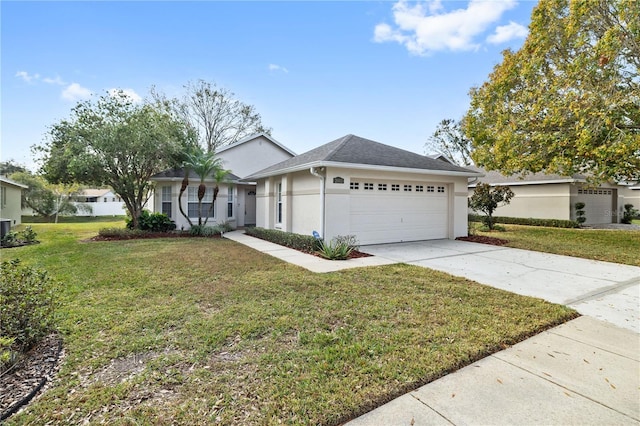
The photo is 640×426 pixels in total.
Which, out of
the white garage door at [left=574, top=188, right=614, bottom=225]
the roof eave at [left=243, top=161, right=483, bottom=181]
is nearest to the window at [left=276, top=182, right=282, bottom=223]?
the roof eave at [left=243, top=161, right=483, bottom=181]

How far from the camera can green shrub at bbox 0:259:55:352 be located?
316 cm

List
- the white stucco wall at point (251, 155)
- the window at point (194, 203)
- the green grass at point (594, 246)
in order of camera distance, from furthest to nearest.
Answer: the white stucco wall at point (251, 155)
the window at point (194, 203)
the green grass at point (594, 246)

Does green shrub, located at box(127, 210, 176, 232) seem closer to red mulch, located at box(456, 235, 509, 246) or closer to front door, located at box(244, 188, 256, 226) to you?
front door, located at box(244, 188, 256, 226)

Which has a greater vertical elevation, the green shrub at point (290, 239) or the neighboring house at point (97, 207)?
the neighboring house at point (97, 207)

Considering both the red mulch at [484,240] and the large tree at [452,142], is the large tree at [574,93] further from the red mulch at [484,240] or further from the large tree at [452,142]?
the large tree at [452,142]

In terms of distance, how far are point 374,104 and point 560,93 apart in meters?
8.78

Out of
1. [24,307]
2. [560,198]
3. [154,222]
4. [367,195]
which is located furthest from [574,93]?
[154,222]

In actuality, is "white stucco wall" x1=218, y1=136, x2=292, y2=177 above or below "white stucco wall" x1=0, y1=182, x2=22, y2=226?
above

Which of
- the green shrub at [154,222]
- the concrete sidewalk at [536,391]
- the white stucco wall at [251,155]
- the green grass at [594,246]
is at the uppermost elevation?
the white stucco wall at [251,155]

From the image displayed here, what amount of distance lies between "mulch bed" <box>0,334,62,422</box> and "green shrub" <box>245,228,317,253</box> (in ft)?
21.9

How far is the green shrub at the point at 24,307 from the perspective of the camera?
124 inches

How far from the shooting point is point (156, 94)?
1099 inches

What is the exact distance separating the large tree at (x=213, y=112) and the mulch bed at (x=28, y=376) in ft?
89.4

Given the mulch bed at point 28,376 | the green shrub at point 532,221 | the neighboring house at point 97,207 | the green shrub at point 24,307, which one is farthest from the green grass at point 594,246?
the neighboring house at point 97,207
